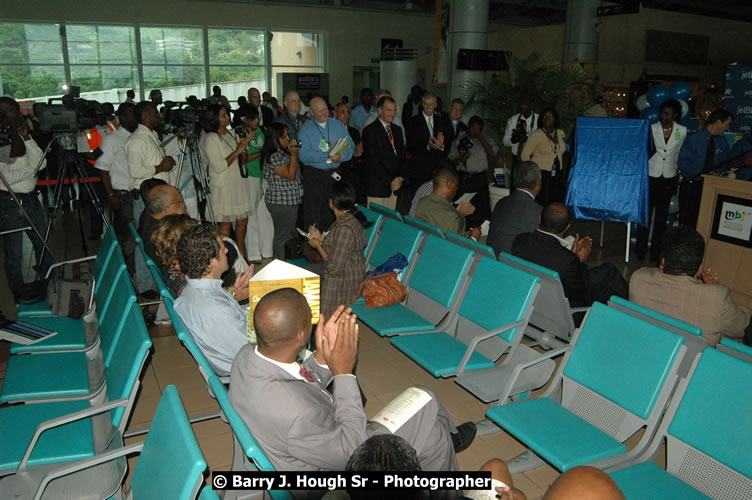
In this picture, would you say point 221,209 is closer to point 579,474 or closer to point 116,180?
point 116,180

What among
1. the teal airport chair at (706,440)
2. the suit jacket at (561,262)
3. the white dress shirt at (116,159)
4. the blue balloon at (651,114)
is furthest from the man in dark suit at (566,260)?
the blue balloon at (651,114)

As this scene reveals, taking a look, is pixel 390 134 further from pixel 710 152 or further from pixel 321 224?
pixel 710 152

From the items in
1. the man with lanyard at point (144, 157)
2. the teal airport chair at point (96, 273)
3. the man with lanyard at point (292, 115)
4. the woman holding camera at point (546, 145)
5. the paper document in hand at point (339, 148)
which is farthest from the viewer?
the woman holding camera at point (546, 145)

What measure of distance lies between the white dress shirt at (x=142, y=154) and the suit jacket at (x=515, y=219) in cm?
314

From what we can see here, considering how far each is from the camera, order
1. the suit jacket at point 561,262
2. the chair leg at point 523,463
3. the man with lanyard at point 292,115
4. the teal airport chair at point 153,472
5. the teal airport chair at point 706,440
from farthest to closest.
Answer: the man with lanyard at point 292,115 → the suit jacket at point 561,262 → the chair leg at point 523,463 → the teal airport chair at point 706,440 → the teal airport chair at point 153,472

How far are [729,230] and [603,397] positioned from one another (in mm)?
3368

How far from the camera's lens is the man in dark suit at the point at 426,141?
22.2 ft

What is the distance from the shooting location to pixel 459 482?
5.31ft

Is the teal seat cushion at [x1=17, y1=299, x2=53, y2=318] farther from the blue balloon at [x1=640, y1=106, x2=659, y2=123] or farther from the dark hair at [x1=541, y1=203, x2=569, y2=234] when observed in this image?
the blue balloon at [x1=640, y1=106, x2=659, y2=123]

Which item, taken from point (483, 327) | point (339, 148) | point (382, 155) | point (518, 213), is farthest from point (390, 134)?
point (483, 327)

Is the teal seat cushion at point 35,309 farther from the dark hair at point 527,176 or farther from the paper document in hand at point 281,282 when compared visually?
the dark hair at point 527,176

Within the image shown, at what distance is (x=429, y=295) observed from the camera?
3.72 m

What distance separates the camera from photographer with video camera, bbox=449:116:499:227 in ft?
21.7

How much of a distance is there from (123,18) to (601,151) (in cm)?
1417
